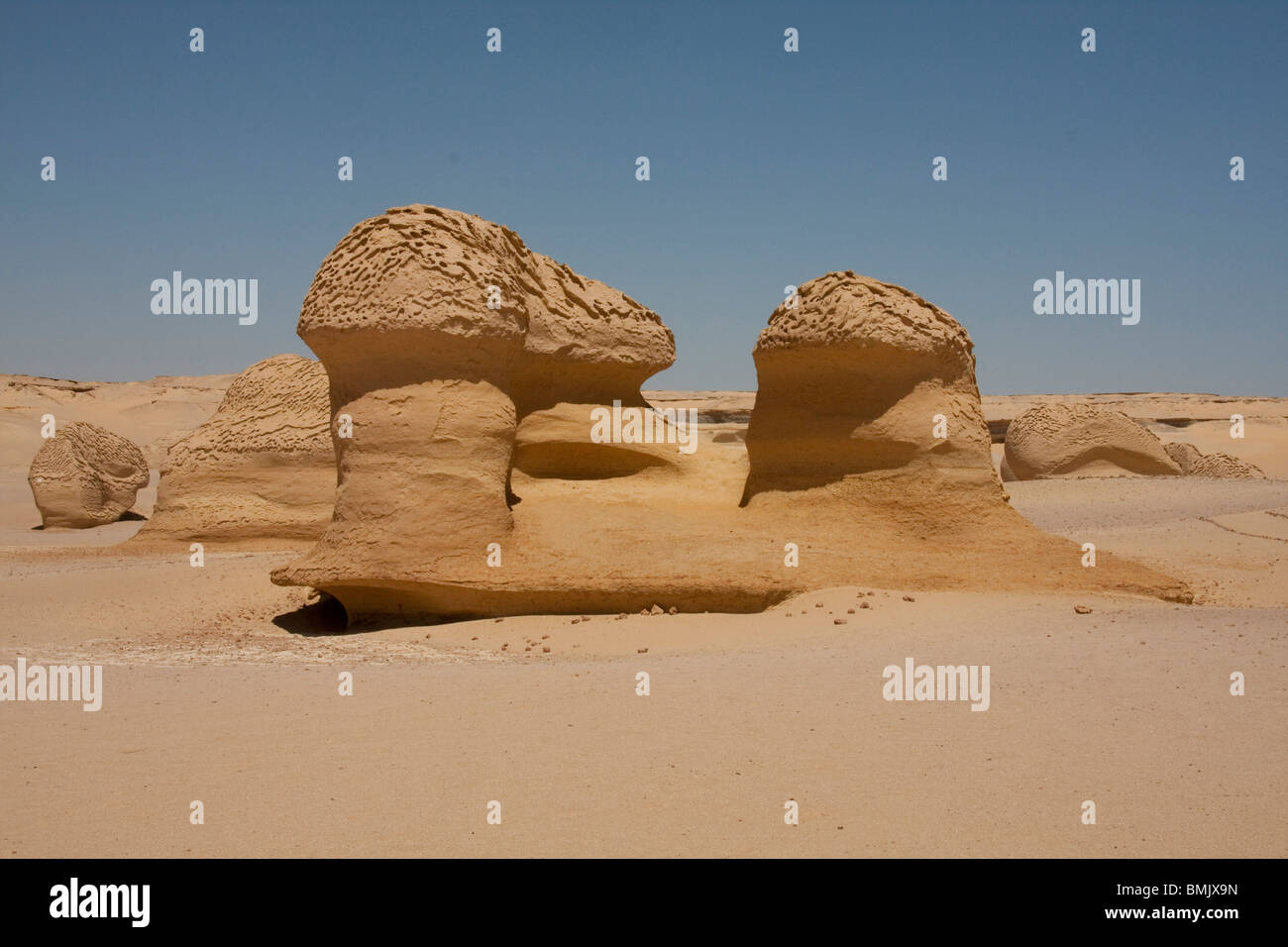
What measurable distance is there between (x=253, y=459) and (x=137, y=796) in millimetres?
9350

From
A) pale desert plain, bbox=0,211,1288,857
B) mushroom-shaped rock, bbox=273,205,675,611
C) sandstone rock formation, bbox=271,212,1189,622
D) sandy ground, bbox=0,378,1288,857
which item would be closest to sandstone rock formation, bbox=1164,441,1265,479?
pale desert plain, bbox=0,211,1288,857

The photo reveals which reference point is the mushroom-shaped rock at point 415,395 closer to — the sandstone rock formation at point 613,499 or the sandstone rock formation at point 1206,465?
the sandstone rock formation at point 613,499

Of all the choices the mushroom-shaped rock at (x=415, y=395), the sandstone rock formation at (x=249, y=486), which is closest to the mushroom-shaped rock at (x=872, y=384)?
the mushroom-shaped rock at (x=415, y=395)

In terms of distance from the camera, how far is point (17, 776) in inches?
147

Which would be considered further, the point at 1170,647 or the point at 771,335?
the point at 771,335

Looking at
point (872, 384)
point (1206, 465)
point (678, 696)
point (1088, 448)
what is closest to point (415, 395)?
point (872, 384)

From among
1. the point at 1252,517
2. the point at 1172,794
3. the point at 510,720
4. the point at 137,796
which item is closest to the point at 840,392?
the point at 510,720

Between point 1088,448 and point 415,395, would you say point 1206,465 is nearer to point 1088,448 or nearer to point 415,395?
point 1088,448

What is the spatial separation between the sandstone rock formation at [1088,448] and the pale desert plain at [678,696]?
733cm

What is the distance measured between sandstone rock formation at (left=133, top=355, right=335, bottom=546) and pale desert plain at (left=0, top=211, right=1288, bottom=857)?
5.89 feet

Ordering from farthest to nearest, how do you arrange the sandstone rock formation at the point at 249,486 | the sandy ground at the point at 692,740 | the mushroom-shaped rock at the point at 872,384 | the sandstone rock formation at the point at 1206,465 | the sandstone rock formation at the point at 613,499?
1. the sandstone rock formation at the point at 1206,465
2. the sandstone rock formation at the point at 249,486
3. the mushroom-shaped rock at the point at 872,384
4. the sandstone rock formation at the point at 613,499
5. the sandy ground at the point at 692,740

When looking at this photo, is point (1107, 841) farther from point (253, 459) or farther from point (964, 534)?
point (253, 459)

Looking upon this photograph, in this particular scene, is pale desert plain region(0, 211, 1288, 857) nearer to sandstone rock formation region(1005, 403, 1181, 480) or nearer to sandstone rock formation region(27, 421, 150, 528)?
sandstone rock formation region(27, 421, 150, 528)

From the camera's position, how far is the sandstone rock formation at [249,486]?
12.2 meters
